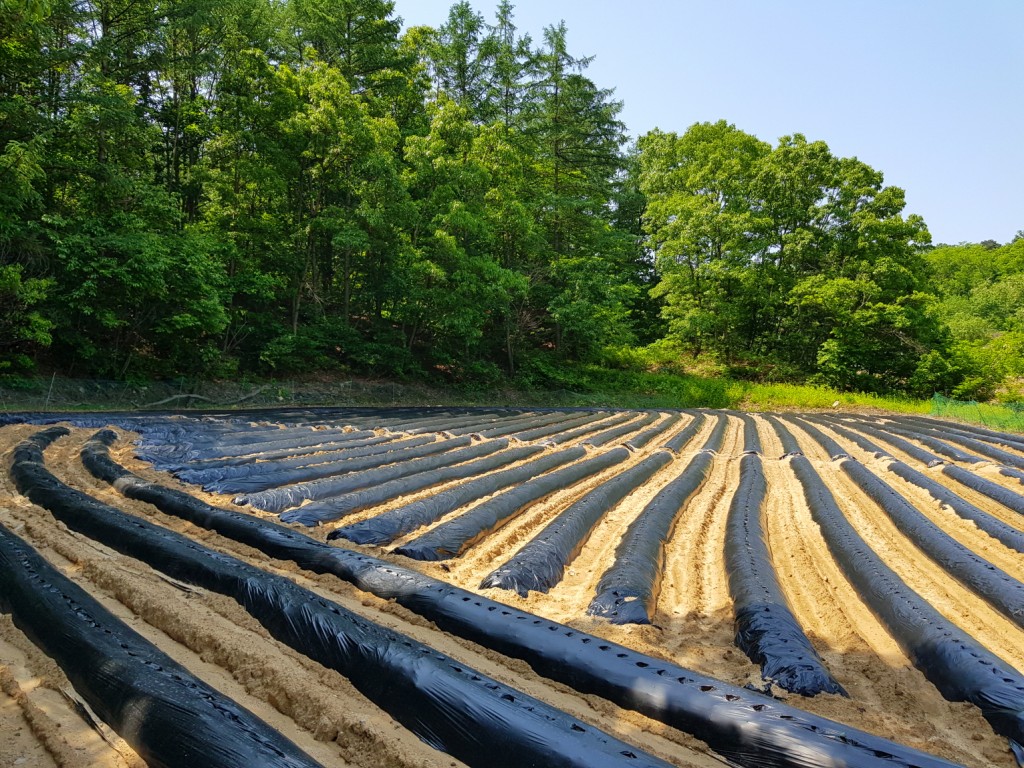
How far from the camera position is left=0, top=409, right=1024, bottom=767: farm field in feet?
6.42

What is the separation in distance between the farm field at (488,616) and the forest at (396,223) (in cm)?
616

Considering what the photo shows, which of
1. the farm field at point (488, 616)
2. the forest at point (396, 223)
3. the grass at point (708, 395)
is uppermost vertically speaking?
the forest at point (396, 223)

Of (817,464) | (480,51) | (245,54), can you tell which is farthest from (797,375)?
(245,54)

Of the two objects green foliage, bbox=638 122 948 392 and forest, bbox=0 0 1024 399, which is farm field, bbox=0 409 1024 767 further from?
green foliage, bbox=638 122 948 392

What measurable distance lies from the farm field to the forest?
6158 millimetres

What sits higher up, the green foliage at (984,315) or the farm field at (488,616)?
the green foliage at (984,315)

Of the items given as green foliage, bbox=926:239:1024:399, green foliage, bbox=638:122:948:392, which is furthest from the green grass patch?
green foliage, bbox=926:239:1024:399

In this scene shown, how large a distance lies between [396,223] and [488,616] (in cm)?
1609

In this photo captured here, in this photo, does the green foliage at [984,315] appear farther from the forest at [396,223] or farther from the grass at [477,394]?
the grass at [477,394]

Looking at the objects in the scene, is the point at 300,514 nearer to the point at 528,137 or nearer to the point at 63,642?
the point at 63,642

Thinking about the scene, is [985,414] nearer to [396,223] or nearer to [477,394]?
[477,394]

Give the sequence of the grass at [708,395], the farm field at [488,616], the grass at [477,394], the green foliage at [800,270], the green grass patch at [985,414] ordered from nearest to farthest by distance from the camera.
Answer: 1. the farm field at [488,616]
2. the grass at [477,394]
3. the green grass patch at [985,414]
4. the grass at [708,395]
5. the green foliage at [800,270]

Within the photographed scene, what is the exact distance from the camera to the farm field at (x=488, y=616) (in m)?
1.96

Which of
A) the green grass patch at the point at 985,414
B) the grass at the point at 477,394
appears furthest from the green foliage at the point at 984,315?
the green grass patch at the point at 985,414
